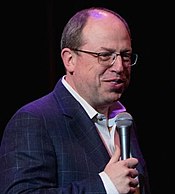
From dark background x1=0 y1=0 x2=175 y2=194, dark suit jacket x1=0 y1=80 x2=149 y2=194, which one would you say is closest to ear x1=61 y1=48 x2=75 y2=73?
dark suit jacket x1=0 y1=80 x2=149 y2=194

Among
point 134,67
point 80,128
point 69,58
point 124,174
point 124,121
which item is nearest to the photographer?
point 124,174

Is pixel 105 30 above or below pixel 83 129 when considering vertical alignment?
above

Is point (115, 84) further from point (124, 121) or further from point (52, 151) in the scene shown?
point (52, 151)

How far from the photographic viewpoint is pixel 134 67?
277 cm

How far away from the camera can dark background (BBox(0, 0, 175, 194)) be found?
2410mm

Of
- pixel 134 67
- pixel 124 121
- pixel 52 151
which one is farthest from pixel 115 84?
pixel 134 67

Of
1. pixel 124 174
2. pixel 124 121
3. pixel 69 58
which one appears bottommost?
pixel 124 174

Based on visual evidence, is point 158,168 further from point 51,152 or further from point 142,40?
point 51,152

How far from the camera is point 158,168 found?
112 inches

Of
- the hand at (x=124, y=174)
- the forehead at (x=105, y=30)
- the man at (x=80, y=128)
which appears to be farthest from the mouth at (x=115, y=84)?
the hand at (x=124, y=174)

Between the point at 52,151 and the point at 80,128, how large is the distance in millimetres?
162

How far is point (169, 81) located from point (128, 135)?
1.49m

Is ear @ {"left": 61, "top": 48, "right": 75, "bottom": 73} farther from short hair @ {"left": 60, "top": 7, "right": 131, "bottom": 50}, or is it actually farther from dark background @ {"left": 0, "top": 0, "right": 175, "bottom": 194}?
dark background @ {"left": 0, "top": 0, "right": 175, "bottom": 194}

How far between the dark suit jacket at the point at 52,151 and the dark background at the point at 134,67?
36.4 inches
